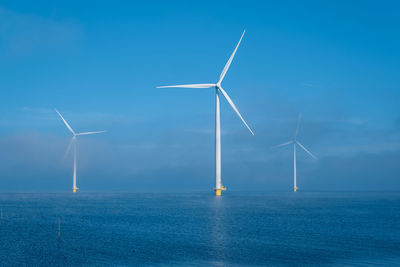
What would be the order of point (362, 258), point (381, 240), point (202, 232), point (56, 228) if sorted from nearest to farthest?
point (362, 258), point (381, 240), point (202, 232), point (56, 228)

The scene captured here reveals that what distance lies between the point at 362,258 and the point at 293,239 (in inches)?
520

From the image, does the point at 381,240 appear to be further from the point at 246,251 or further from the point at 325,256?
the point at 246,251

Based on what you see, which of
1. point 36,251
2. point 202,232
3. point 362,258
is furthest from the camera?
point 202,232

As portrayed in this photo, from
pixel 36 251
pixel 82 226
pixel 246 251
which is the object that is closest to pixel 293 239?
pixel 246 251

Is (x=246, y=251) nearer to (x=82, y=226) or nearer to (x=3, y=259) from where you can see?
(x=3, y=259)

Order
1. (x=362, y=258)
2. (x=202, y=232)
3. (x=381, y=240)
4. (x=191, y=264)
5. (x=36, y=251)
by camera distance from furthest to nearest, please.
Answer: (x=202, y=232), (x=381, y=240), (x=36, y=251), (x=362, y=258), (x=191, y=264)

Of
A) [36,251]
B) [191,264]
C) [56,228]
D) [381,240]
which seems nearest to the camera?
[191,264]

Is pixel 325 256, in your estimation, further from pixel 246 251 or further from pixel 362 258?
pixel 246 251

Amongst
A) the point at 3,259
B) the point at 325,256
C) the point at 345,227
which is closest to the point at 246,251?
the point at 325,256

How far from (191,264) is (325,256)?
1235cm

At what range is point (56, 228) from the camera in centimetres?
6197

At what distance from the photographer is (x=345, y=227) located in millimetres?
65000

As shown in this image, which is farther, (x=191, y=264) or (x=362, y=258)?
(x=362, y=258)

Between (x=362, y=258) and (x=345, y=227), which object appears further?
(x=345, y=227)
